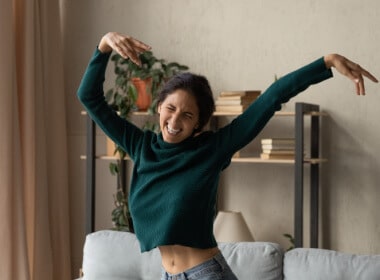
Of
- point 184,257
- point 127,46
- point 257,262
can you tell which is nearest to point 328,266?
point 257,262

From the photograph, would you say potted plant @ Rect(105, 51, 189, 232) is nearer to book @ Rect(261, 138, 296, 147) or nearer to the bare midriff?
book @ Rect(261, 138, 296, 147)

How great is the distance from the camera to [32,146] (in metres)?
4.26

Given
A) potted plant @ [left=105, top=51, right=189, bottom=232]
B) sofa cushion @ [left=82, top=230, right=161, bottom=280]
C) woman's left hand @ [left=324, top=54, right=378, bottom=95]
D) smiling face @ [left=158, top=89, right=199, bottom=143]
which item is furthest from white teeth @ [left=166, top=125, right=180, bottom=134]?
potted plant @ [left=105, top=51, right=189, bottom=232]

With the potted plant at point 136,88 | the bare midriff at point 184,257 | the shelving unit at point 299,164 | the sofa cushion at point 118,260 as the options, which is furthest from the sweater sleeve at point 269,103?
the potted plant at point 136,88

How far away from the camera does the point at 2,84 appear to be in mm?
3996

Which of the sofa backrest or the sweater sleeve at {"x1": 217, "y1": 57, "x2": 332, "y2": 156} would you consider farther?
the sofa backrest

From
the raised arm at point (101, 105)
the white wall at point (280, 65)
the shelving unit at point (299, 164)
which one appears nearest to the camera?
the raised arm at point (101, 105)

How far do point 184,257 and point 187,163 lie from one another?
25 centimetres

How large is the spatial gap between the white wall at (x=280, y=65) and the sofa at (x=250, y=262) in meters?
1.00

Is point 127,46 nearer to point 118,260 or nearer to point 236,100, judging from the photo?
point 118,260

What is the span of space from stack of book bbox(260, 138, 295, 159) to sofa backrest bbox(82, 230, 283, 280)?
0.79 meters

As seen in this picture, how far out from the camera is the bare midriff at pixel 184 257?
1839 mm

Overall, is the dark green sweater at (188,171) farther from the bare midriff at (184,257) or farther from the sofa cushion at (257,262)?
the sofa cushion at (257,262)

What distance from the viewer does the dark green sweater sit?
1.81 metres
